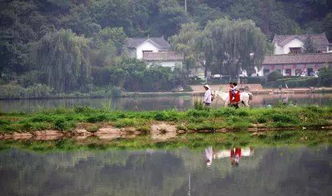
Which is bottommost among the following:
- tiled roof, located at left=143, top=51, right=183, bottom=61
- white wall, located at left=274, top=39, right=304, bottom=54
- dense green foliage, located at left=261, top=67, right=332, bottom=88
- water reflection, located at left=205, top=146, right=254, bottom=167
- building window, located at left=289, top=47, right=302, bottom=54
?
water reflection, located at left=205, top=146, right=254, bottom=167

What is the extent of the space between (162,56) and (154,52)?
1.96 meters

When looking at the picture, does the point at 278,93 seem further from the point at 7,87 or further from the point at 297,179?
the point at 297,179

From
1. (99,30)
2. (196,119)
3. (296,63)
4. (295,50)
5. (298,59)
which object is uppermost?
(99,30)

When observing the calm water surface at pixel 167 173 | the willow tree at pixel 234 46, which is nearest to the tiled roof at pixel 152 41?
the willow tree at pixel 234 46

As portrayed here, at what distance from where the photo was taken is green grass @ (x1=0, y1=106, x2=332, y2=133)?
24.2m

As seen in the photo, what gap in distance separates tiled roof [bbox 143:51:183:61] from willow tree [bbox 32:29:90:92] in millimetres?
10870

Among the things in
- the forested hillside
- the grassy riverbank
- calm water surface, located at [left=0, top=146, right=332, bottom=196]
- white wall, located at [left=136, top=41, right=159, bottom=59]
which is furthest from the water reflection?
white wall, located at [left=136, top=41, right=159, bottom=59]

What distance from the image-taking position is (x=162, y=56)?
66500 millimetres

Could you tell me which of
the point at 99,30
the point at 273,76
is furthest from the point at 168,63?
the point at 273,76

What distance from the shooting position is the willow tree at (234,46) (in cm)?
5747

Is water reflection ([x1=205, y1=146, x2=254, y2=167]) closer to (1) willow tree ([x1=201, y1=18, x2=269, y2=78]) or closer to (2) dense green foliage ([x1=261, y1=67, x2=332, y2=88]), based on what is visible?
(1) willow tree ([x1=201, y1=18, x2=269, y2=78])

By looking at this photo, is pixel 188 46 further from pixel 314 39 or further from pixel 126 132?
pixel 126 132

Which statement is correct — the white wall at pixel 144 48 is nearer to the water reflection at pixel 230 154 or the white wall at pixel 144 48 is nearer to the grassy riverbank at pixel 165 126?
the grassy riverbank at pixel 165 126

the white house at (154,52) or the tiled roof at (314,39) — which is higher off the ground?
the tiled roof at (314,39)
